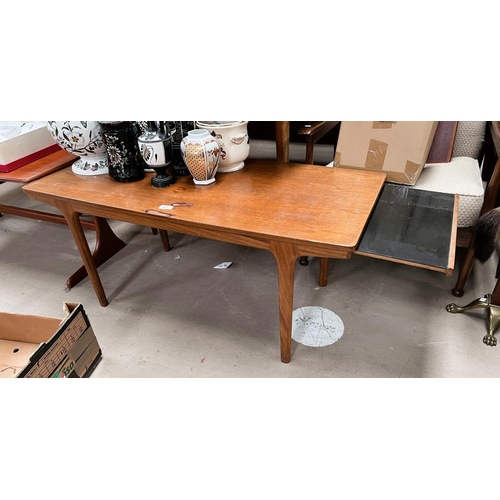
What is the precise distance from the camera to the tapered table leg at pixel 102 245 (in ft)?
6.94

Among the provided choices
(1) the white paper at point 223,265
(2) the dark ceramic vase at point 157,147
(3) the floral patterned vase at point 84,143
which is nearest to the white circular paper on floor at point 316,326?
(1) the white paper at point 223,265

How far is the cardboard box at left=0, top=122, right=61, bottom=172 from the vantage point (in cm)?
186

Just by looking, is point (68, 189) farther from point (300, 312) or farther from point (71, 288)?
point (300, 312)

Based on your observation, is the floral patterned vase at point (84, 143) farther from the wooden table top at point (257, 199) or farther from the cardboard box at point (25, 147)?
the cardboard box at point (25, 147)

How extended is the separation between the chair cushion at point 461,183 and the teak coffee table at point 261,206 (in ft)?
1.27

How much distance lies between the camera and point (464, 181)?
66.0 inches

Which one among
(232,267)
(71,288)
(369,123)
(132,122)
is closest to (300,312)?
(232,267)

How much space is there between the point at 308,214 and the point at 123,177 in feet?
2.64

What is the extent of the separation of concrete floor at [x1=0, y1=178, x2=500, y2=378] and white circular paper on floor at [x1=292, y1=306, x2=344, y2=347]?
36 millimetres

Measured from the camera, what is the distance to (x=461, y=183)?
166cm

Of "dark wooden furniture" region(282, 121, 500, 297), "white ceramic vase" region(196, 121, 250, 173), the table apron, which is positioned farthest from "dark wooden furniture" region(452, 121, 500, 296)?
"white ceramic vase" region(196, 121, 250, 173)

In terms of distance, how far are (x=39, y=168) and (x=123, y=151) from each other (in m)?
0.63

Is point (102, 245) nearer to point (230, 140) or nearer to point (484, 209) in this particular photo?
point (230, 140)

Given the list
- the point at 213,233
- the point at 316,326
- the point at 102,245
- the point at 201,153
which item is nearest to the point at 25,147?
the point at 102,245
